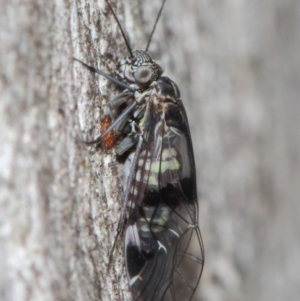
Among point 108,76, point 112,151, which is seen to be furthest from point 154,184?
point 108,76

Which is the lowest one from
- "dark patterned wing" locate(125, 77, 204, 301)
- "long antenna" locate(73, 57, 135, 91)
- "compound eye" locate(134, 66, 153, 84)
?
"dark patterned wing" locate(125, 77, 204, 301)

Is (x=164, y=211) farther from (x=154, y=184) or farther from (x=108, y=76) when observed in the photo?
(x=108, y=76)

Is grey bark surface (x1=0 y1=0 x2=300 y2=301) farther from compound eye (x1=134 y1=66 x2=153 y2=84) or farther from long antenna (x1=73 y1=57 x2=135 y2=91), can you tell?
compound eye (x1=134 y1=66 x2=153 y2=84)

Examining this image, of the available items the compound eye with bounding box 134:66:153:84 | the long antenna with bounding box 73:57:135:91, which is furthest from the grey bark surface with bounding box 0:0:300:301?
the compound eye with bounding box 134:66:153:84

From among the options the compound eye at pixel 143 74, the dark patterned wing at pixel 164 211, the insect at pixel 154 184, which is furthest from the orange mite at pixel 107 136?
the compound eye at pixel 143 74

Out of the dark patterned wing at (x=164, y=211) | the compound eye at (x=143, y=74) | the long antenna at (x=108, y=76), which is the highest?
the compound eye at (x=143, y=74)

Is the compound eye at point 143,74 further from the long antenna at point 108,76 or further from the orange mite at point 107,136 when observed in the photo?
the orange mite at point 107,136
